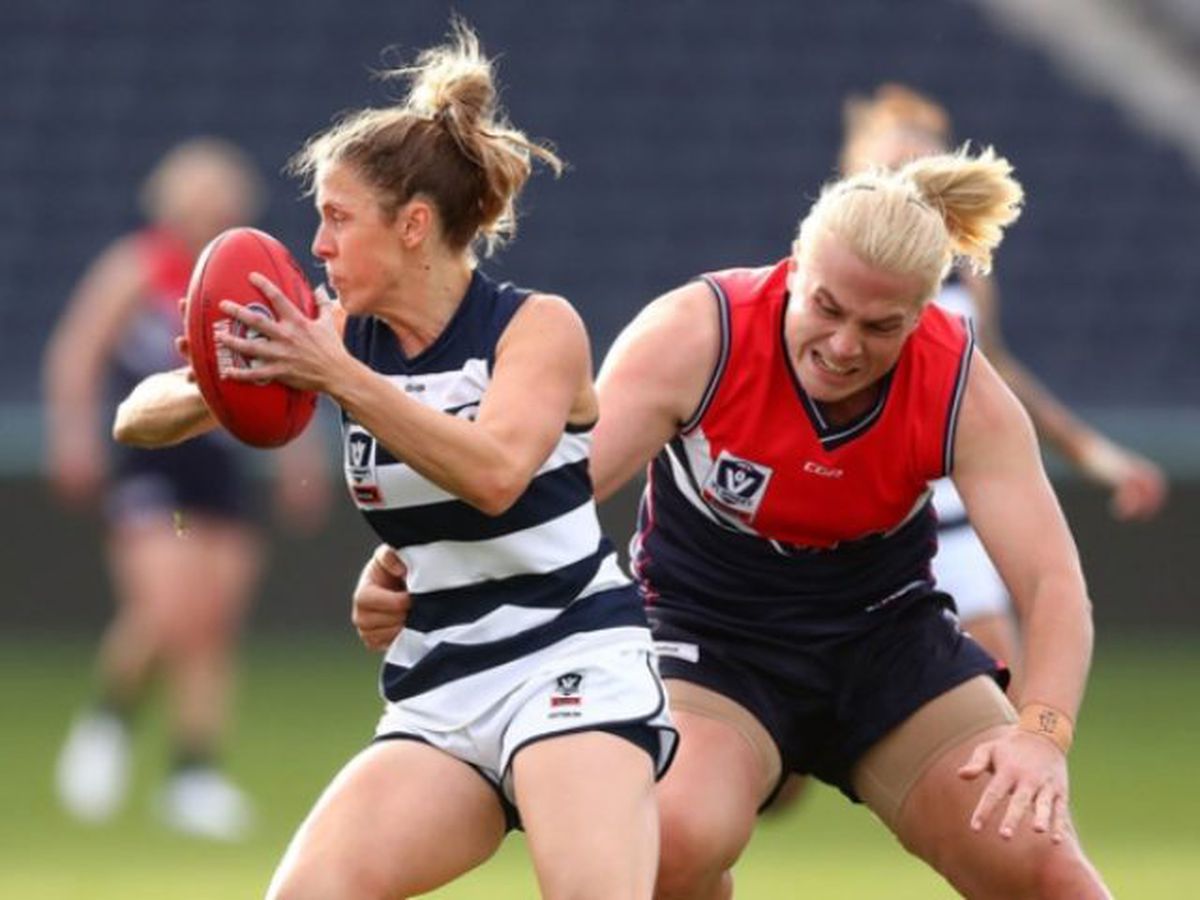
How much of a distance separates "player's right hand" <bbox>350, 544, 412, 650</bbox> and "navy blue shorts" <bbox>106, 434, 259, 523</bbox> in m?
4.75

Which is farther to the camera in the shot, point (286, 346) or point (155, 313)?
point (155, 313)

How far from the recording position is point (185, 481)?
30.9 feet

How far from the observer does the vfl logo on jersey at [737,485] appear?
196 inches

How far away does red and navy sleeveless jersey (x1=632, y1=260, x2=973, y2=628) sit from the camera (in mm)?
4906

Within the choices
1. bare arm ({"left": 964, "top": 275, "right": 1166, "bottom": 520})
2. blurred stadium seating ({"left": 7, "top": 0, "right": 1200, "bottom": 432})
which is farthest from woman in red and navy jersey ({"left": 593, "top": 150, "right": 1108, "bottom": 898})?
blurred stadium seating ({"left": 7, "top": 0, "right": 1200, "bottom": 432})

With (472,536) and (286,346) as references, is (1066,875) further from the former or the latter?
(286,346)

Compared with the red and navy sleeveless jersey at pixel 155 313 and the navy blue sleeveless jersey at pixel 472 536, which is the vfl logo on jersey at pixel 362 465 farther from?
the red and navy sleeveless jersey at pixel 155 313

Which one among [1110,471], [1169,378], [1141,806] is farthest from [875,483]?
[1169,378]

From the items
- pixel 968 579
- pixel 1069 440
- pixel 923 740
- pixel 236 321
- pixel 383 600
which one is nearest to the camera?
pixel 236 321

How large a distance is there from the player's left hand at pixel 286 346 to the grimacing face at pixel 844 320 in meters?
0.95

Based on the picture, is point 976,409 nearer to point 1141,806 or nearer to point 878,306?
point 878,306

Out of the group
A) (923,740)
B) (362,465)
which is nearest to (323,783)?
(923,740)

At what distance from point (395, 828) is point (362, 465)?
1.83ft

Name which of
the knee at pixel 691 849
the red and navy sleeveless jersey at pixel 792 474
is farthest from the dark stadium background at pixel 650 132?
the knee at pixel 691 849
